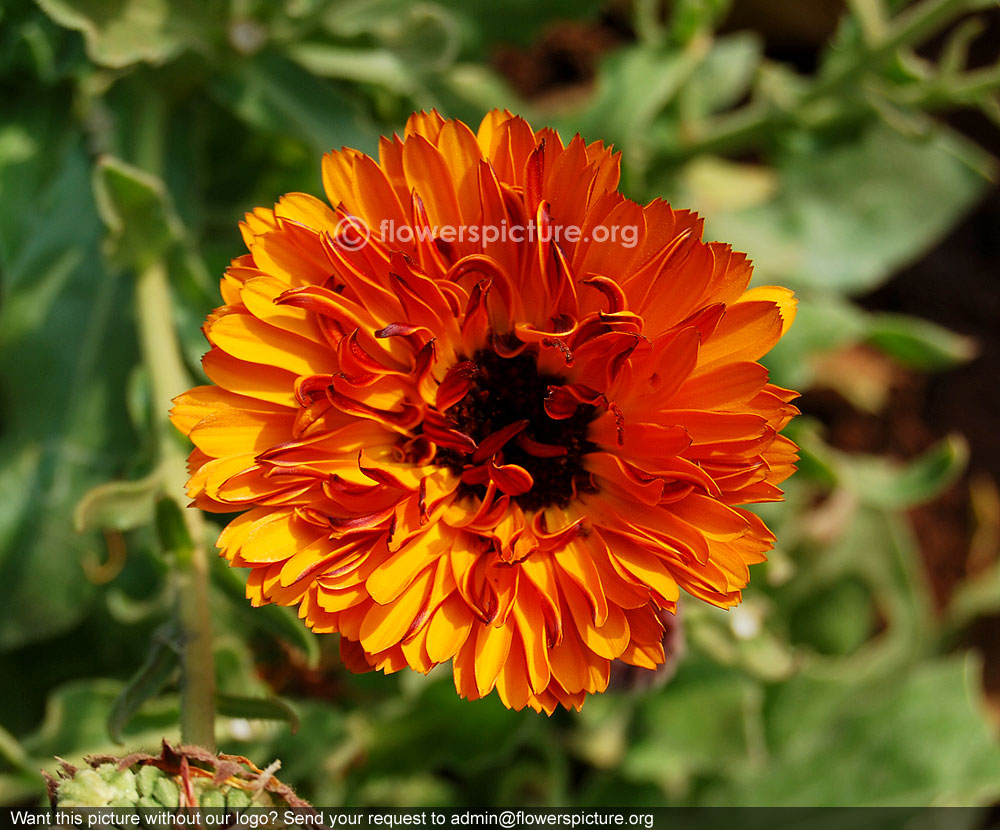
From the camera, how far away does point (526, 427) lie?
4.44 feet

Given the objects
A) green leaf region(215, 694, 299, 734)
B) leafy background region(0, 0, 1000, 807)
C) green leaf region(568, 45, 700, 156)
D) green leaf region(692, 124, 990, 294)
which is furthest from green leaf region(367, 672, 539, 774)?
green leaf region(692, 124, 990, 294)

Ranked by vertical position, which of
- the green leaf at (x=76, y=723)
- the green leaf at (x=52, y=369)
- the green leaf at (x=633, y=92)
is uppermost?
the green leaf at (x=633, y=92)

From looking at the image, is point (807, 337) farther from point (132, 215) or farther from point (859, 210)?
point (132, 215)

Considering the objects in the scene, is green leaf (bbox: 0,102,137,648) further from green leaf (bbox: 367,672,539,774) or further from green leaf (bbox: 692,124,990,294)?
green leaf (bbox: 692,124,990,294)

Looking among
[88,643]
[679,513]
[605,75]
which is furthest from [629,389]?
[88,643]

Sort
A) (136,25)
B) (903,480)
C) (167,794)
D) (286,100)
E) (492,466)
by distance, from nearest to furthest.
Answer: (167,794) < (492,466) < (136,25) < (286,100) < (903,480)

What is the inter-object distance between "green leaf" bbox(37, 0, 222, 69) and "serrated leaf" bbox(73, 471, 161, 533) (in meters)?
0.74

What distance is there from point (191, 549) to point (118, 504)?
0.15m

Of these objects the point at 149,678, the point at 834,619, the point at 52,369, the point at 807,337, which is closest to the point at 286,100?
the point at 52,369

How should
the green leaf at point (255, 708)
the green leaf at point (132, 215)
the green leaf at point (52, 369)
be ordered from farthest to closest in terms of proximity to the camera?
the green leaf at point (52, 369) < the green leaf at point (132, 215) < the green leaf at point (255, 708)

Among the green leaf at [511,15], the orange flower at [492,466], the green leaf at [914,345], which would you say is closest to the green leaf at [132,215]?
the orange flower at [492,466]

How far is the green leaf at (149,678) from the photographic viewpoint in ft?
4.29

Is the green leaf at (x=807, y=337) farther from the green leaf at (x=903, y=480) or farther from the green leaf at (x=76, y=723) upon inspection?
the green leaf at (x=76, y=723)

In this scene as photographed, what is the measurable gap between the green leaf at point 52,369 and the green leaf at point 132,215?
0.96 ft
